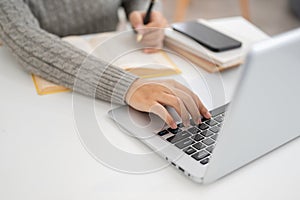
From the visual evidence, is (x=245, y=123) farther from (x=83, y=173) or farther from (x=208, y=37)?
(x=208, y=37)

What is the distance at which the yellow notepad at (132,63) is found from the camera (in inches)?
32.0

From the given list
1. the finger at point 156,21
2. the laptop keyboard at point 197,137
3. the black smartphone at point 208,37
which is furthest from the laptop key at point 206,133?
the finger at point 156,21

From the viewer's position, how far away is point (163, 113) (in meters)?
0.68

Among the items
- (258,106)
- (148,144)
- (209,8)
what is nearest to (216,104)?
(148,144)

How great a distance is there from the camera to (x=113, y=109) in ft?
2.45

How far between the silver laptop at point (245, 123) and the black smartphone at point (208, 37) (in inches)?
10.2

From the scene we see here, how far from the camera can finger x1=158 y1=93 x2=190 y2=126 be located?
2.24 ft

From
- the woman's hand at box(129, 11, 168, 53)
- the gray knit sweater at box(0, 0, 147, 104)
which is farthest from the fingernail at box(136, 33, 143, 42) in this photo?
the gray knit sweater at box(0, 0, 147, 104)

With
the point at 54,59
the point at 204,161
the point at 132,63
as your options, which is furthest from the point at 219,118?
the point at 54,59

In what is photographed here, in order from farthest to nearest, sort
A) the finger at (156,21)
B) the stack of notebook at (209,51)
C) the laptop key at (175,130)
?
the finger at (156,21)
the stack of notebook at (209,51)
the laptop key at (175,130)

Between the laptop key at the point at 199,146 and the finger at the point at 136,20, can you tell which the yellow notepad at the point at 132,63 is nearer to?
the finger at the point at 136,20

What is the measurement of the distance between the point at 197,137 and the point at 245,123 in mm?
178

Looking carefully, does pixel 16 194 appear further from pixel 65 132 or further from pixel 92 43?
pixel 92 43

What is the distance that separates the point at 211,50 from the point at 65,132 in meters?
0.43
